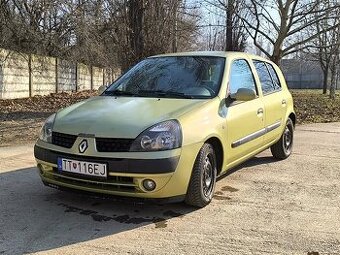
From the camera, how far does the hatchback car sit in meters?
4.15

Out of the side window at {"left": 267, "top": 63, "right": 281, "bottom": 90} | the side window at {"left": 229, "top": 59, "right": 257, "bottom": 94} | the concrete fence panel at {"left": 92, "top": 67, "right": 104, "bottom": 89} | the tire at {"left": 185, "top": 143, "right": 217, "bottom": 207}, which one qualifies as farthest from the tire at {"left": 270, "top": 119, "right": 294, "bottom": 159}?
the concrete fence panel at {"left": 92, "top": 67, "right": 104, "bottom": 89}

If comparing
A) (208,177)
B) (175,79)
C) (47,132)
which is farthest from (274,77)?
(47,132)

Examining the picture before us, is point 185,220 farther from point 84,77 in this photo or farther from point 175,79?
point 84,77

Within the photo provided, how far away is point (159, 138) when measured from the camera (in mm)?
4172

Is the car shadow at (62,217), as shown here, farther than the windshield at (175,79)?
No

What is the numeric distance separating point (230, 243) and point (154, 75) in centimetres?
241

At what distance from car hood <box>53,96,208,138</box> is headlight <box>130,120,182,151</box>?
0.06m

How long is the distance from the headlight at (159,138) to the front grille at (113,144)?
6cm

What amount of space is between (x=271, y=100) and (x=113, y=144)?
2.91 metres

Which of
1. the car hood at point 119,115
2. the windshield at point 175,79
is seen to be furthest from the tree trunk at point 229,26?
the car hood at point 119,115

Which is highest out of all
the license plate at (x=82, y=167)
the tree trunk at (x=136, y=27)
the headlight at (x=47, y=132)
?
the tree trunk at (x=136, y=27)

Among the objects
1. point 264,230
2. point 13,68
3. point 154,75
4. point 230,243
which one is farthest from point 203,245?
point 13,68

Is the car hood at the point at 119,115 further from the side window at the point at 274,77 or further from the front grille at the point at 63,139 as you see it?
the side window at the point at 274,77

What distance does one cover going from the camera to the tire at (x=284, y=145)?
7.06m
